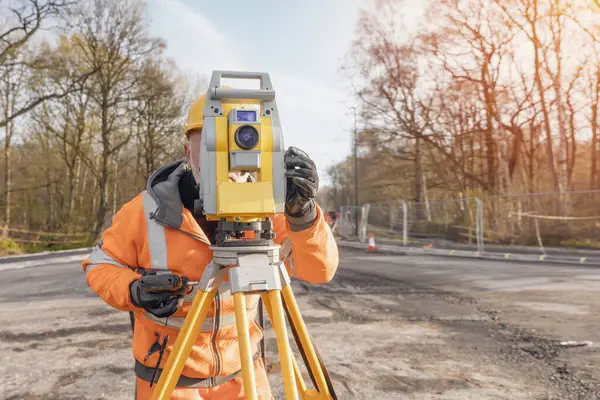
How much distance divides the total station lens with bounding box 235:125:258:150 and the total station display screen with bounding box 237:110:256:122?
0.09 feet

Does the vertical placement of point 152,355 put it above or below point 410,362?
above

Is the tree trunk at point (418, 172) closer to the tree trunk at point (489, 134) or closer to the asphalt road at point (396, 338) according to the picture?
the tree trunk at point (489, 134)

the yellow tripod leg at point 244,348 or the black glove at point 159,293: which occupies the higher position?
the black glove at point 159,293

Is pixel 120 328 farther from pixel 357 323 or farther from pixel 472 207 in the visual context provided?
pixel 472 207

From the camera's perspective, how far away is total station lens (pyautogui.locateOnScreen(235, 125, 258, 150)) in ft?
4.32

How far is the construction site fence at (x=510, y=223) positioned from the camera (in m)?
14.1

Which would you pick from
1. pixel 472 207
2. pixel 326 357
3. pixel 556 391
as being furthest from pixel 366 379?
pixel 472 207

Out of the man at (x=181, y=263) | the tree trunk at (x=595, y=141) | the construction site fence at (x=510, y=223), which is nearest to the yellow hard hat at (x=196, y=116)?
the man at (x=181, y=263)

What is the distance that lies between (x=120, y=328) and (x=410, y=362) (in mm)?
3293

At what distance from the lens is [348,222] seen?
24156 millimetres

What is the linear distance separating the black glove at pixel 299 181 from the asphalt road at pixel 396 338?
218 centimetres

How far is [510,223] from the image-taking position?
Answer: 1512cm

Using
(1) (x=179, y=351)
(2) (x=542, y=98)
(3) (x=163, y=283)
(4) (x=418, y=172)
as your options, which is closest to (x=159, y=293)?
(3) (x=163, y=283)

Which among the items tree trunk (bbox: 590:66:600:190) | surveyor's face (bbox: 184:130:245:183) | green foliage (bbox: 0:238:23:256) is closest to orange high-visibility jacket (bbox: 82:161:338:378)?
surveyor's face (bbox: 184:130:245:183)
